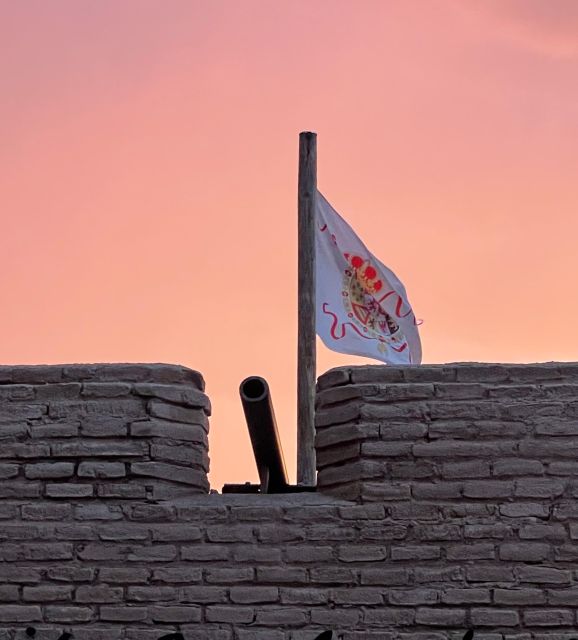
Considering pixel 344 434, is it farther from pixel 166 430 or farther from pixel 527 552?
pixel 527 552

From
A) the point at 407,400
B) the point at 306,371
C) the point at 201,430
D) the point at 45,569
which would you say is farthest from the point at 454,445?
the point at 306,371

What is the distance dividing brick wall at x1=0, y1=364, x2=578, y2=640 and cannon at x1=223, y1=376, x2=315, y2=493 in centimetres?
36

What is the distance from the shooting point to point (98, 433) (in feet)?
25.4

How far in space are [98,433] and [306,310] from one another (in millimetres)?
4110

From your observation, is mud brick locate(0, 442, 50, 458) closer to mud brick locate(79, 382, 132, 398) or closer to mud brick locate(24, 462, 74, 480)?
mud brick locate(24, 462, 74, 480)

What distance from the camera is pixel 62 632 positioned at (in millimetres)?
7566

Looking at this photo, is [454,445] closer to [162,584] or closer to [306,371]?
[162,584]

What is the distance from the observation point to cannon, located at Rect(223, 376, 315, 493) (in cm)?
775

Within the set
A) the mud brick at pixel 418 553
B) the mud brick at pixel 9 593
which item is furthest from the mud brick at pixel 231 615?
the mud brick at pixel 9 593

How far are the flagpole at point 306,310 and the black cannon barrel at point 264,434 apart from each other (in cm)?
265

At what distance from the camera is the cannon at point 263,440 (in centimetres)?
775

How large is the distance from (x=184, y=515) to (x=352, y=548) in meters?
0.81

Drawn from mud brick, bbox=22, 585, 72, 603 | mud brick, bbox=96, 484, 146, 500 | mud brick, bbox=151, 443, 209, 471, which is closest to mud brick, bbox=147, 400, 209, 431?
mud brick, bbox=151, 443, 209, 471

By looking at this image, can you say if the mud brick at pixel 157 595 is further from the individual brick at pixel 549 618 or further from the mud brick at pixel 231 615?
the individual brick at pixel 549 618
